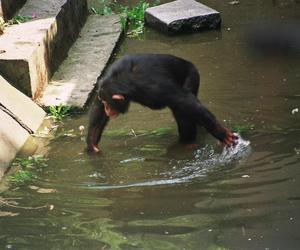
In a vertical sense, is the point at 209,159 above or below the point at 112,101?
below

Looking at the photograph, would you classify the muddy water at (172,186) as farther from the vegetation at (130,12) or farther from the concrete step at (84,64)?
the vegetation at (130,12)

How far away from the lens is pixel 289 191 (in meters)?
5.02

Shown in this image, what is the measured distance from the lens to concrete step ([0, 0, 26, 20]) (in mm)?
8328

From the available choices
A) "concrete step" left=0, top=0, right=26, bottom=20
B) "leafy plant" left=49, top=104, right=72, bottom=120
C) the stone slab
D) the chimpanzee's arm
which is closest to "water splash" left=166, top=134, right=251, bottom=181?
the chimpanzee's arm

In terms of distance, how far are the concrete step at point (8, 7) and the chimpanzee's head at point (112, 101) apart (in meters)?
3.15

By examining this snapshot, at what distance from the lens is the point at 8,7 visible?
8570 mm

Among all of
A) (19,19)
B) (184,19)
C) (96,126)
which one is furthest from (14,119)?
(184,19)

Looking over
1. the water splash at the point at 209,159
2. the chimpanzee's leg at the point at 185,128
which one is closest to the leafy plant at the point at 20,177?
the water splash at the point at 209,159

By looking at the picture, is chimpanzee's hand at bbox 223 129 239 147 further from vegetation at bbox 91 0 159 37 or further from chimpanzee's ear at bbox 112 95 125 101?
vegetation at bbox 91 0 159 37

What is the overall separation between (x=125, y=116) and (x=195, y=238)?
9.14 feet

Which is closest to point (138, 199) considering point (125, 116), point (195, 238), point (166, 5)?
point (195, 238)

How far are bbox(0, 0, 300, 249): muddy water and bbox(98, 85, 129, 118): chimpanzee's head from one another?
50cm

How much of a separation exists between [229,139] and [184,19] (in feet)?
14.2

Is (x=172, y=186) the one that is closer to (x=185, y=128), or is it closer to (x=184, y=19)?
(x=185, y=128)
